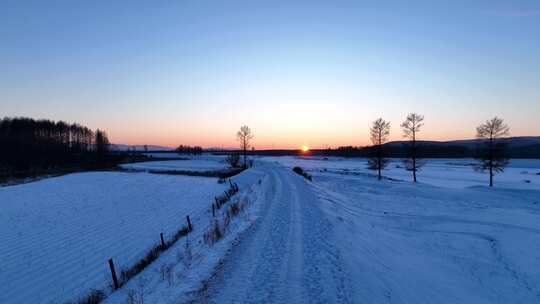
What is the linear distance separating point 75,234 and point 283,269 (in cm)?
1504

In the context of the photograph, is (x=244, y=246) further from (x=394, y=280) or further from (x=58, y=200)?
(x=58, y=200)

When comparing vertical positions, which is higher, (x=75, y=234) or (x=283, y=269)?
(x=283, y=269)

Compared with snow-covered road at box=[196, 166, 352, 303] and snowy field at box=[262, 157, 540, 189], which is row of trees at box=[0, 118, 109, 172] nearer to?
snowy field at box=[262, 157, 540, 189]

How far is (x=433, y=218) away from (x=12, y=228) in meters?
27.9

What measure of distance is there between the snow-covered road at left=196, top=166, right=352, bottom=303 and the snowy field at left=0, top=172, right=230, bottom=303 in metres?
5.52

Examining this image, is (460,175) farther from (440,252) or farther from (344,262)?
(344,262)

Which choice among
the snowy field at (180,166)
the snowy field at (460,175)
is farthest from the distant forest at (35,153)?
the snowy field at (460,175)

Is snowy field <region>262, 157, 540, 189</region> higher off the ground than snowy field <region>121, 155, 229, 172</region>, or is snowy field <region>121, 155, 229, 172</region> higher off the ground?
snowy field <region>121, 155, 229, 172</region>

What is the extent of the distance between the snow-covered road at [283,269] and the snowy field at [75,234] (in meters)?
5.52

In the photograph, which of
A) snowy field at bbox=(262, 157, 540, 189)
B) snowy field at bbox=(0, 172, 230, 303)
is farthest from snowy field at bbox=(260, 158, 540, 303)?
snowy field at bbox=(262, 157, 540, 189)

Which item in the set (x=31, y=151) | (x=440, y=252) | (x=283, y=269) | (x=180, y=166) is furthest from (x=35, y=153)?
(x=440, y=252)

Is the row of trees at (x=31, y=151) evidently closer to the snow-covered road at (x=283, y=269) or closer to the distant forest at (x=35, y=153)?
the distant forest at (x=35, y=153)

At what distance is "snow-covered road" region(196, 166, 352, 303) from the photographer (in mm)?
6480

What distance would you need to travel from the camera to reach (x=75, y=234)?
54.4 ft
